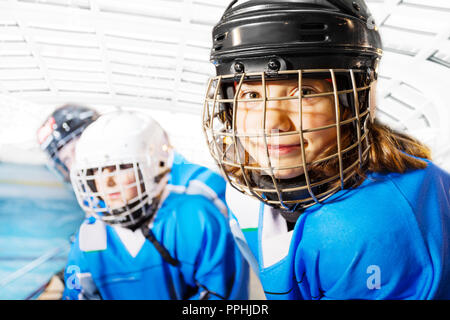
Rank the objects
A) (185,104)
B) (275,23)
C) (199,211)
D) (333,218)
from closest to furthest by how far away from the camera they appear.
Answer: (275,23) → (333,218) → (199,211) → (185,104)

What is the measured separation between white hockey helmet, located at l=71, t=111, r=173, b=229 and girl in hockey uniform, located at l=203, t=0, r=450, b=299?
0.32m

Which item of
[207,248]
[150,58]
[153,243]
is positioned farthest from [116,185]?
[150,58]

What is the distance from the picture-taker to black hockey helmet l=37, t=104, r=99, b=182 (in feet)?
3.49

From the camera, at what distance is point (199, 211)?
109 cm

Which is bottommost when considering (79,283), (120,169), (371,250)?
(79,283)

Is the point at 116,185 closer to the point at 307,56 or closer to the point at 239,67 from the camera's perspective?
the point at 239,67

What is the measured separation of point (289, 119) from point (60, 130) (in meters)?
0.73

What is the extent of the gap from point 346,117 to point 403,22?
0.60 metres

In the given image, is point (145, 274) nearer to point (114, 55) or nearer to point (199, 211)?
point (199, 211)

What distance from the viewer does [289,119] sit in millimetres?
680

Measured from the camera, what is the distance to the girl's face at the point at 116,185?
101 cm

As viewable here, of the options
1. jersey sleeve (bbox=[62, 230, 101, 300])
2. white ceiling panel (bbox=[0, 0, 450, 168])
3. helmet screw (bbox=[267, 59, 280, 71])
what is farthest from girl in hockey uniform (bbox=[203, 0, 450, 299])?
jersey sleeve (bbox=[62, 230, 101, 300])

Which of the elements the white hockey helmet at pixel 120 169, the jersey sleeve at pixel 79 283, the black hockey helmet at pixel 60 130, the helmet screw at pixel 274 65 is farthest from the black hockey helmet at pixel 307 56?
the jersey sleeve at pixel 79 283
